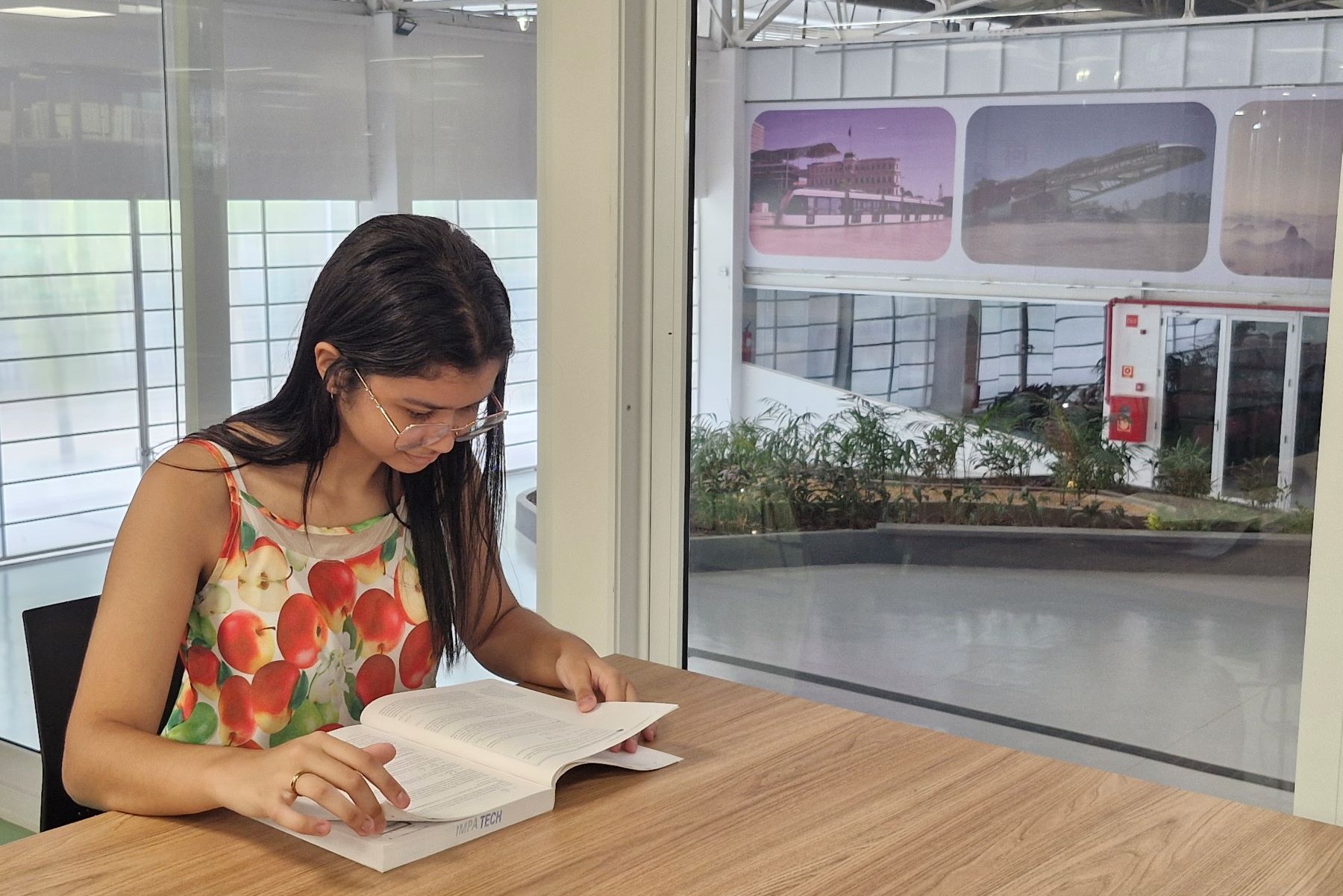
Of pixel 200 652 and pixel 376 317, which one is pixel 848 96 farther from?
pixel 200 652

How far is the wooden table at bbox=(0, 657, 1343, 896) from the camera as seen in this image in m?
1.21

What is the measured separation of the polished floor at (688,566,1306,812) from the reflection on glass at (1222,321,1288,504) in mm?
139

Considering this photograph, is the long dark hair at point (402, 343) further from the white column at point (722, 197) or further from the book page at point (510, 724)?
the white column at point (722, 197)

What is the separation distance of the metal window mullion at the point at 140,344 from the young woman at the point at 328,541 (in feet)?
4.67

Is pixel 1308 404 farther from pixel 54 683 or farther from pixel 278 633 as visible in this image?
pixel 54 683

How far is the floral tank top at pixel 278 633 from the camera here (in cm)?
158

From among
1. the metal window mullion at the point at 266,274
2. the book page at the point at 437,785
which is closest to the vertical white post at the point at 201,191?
the metal window mullion at the point at 266,274

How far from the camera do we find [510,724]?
Result: 59.9 inches

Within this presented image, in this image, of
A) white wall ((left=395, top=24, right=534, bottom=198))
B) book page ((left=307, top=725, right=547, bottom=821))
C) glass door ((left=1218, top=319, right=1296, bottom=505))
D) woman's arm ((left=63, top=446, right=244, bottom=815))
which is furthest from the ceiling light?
glass door ((left=1218, top=319, right=1296, bottom=505))

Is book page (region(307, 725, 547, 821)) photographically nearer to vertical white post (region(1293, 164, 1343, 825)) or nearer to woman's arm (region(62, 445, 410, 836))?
woman's arm (region(62, 445, 410, 836))

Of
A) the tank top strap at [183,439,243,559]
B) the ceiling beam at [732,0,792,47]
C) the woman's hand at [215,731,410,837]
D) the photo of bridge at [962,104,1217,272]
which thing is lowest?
the woman's hand at [215,731,410,837]

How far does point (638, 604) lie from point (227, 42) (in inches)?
55.5

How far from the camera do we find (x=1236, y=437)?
1.97 m

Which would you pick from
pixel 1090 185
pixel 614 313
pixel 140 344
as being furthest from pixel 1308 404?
pixel 140 344
